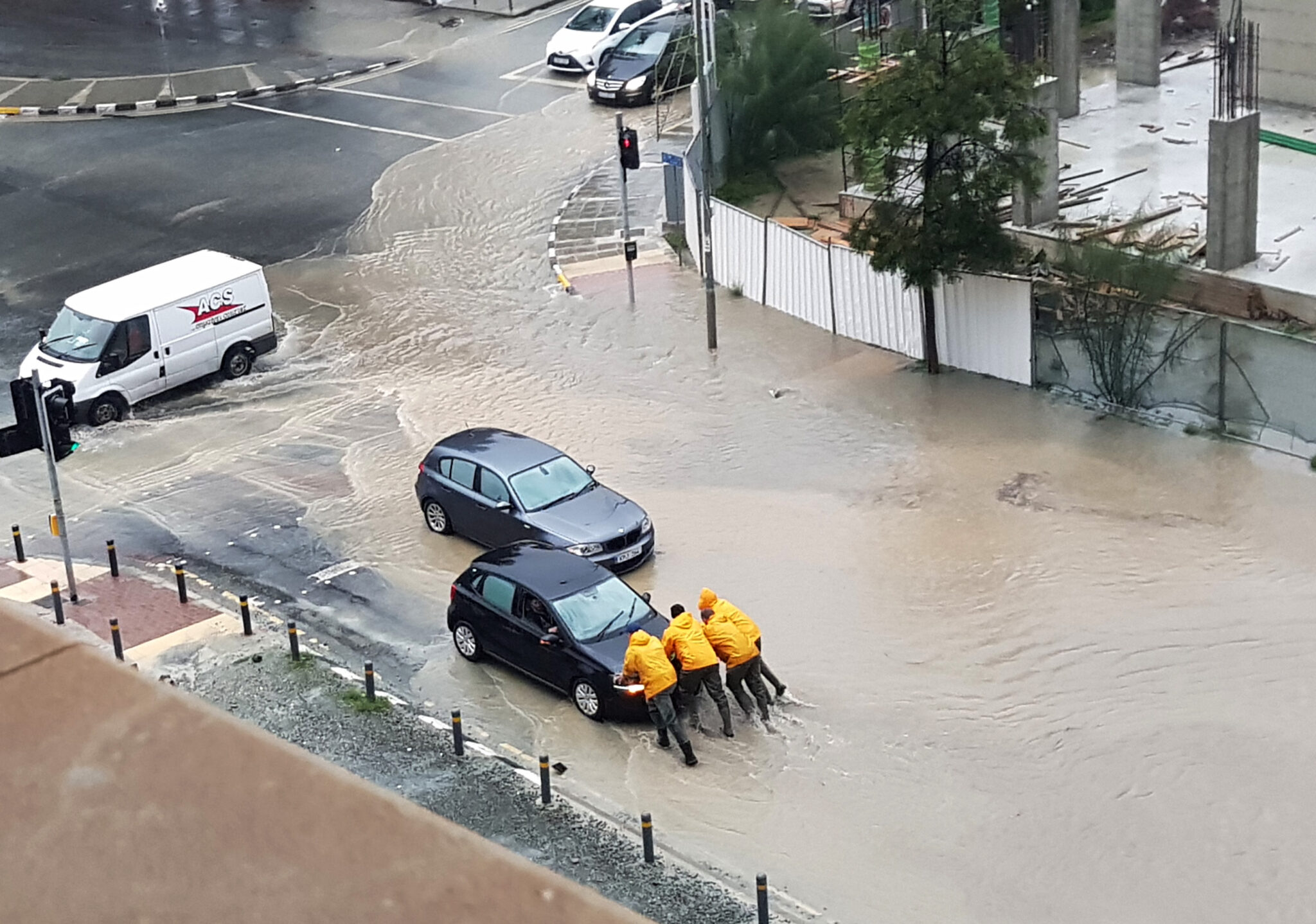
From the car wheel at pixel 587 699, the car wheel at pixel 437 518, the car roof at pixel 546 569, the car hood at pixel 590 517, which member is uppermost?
the car roof at pixel 546 569

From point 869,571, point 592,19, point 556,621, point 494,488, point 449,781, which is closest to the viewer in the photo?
point 449,781

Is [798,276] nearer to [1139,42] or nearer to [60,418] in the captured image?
[1139,42]

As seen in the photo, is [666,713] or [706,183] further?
[706,183]

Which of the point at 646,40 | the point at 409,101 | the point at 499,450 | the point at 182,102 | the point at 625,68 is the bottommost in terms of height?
the point at 499,450

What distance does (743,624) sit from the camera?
14.4 m

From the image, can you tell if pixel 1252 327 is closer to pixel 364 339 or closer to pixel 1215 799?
pixel 1215 799

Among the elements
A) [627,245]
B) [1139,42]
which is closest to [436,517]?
[627,245]

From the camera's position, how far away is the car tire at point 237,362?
2428 centimetres

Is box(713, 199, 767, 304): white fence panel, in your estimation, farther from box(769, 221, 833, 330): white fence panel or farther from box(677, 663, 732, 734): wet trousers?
box(677, 663, 732, 734): wet trousers

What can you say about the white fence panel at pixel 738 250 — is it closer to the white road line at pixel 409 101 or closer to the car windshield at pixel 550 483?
the car windshield at pixel 550 483

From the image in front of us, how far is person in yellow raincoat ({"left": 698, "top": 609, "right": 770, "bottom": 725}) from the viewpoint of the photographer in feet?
46.5

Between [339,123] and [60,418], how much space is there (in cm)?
2019

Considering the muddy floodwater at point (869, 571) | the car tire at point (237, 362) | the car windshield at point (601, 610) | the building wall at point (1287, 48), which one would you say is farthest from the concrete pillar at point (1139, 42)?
the car windshield at point (601, 610)

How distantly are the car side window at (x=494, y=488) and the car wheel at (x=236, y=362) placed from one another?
24.6 feet
